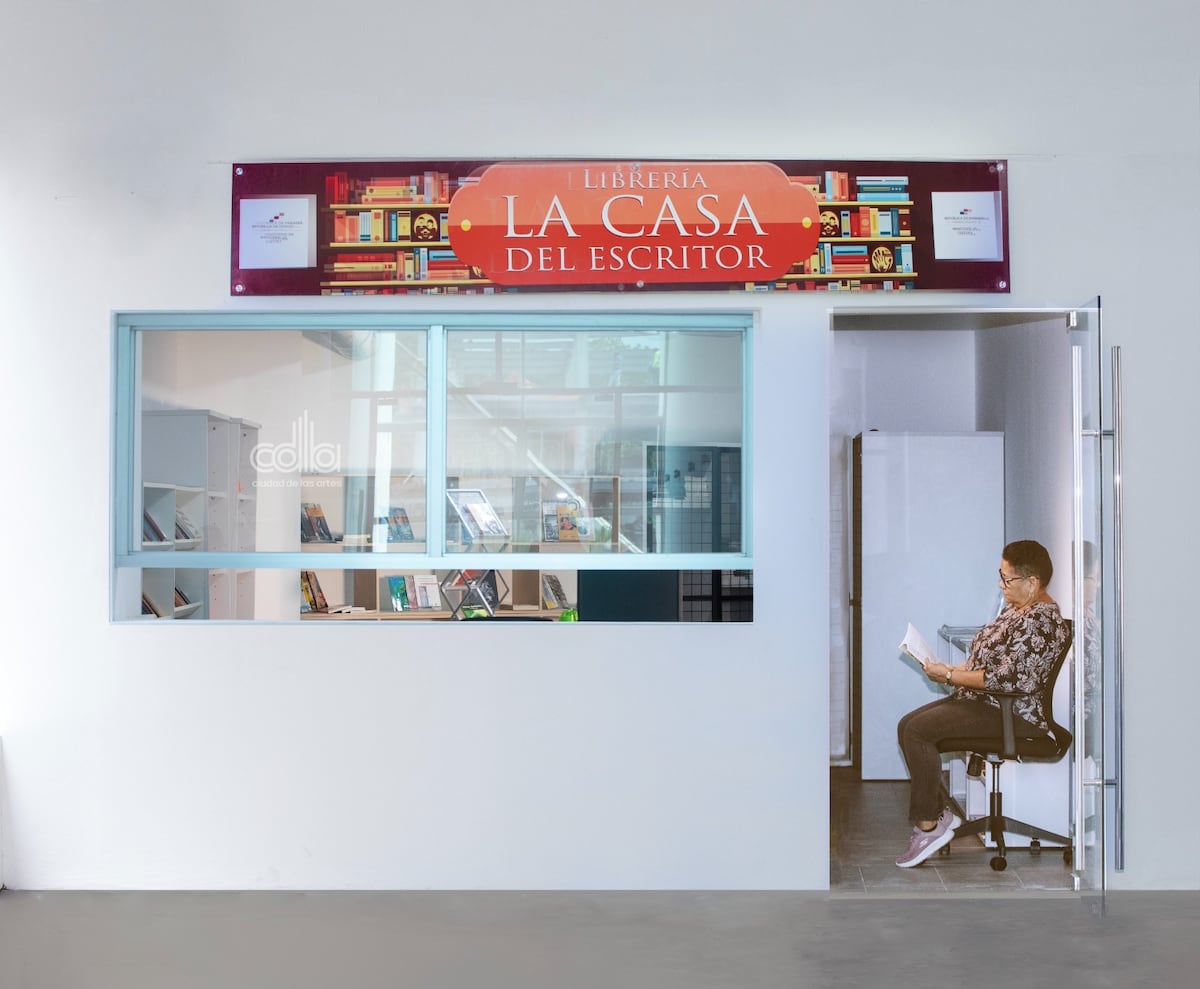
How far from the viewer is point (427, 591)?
4.66 m

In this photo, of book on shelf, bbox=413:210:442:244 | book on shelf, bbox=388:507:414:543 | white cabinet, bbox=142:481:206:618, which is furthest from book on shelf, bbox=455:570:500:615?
book on shelf, bbox=413:210:442:244

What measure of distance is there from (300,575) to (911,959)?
2896 millimetres

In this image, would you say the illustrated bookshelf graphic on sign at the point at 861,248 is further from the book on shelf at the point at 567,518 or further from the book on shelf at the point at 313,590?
the book on shelf at the point at 313,590

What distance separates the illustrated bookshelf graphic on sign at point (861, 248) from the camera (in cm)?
455

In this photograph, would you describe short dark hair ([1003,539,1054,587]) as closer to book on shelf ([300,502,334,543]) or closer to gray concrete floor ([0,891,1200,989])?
gray concrete floor ([0,891,1200,989])

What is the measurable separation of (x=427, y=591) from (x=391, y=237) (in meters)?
1.54

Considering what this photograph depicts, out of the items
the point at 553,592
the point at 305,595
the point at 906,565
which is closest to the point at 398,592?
the point at 305,595

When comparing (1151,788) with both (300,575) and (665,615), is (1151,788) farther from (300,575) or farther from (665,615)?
(300,575)

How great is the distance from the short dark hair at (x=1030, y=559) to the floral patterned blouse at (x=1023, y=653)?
136mm

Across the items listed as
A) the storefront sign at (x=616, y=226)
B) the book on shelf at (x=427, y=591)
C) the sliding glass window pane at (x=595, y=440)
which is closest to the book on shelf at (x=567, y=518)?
the sliding glass window pane at (x=595, y=440)

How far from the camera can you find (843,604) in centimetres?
496

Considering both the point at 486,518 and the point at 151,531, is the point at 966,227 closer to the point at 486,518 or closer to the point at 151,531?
the point at 486,518

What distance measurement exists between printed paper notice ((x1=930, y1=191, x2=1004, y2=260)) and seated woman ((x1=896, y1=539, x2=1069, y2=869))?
4.43ft

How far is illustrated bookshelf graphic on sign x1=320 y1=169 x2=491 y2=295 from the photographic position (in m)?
4.61
